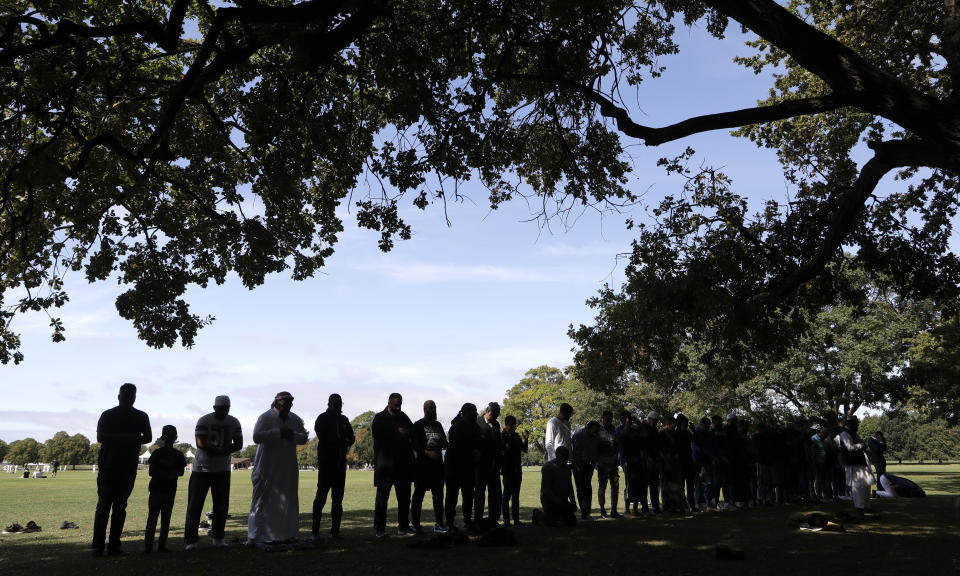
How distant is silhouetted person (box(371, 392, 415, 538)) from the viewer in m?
9.47

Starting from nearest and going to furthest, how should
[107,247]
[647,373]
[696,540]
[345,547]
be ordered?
[345,547] < [696,540] < [647,373] < [107,247]

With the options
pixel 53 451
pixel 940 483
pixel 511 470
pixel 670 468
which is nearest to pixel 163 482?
pixel 511 470

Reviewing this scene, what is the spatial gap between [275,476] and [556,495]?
4.80 metres

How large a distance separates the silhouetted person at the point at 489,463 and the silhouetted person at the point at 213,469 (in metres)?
3.92

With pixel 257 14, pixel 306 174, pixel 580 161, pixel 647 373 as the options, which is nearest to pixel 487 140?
pixel 580 161

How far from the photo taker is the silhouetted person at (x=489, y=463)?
10719 mm

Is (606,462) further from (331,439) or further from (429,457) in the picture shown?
(331,439)

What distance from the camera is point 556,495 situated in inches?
428

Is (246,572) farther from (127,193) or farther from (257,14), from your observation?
(127,193)

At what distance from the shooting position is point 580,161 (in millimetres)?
12906

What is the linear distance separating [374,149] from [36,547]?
9.05 metres

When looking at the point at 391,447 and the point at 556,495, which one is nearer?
the point at 391,447

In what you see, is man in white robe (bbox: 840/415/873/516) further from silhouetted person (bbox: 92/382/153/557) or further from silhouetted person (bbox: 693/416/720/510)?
silhouetted person (bbox: 92/382/153/557)

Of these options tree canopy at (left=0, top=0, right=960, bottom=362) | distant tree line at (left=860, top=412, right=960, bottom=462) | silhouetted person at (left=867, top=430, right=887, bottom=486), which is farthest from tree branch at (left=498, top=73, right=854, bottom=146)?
distant tree line at (left=860, top=412, right=960, bottom=462)
